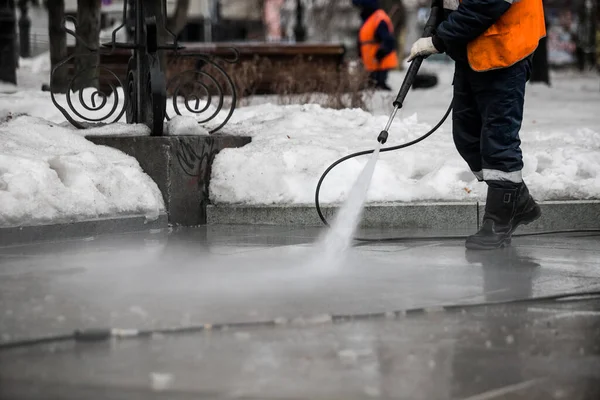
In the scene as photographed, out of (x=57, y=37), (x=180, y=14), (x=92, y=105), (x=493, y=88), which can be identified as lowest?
(x=92, y=105)

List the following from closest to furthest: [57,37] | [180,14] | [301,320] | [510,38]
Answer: [301,320] → [510,38] → [57,37] → [180,14]

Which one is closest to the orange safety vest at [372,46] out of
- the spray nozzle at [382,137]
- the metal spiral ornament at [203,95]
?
the metal spiral ornament at [203,95]

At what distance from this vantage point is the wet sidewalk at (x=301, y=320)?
3.39 meters

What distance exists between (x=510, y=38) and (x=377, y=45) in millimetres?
11736

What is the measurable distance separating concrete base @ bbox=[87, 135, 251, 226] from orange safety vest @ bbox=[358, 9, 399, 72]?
9984 mm

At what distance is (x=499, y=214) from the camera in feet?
20.7

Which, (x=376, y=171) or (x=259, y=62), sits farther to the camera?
(x=259, y=62)

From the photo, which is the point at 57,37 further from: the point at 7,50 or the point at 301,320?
the point at 301,320

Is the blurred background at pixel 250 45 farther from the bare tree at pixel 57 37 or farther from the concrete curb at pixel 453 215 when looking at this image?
the concrete curb at pixel 453 215

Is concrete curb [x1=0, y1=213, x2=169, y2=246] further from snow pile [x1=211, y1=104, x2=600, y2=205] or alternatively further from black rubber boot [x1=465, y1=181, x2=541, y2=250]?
black rubber boot [x1=465, y1=181, x2=541, y2=250]

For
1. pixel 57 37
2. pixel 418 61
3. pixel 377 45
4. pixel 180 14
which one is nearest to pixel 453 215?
pixel 418 61

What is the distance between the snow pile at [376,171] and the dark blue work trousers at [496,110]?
3.75 feet

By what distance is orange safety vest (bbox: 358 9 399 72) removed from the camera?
17.4m

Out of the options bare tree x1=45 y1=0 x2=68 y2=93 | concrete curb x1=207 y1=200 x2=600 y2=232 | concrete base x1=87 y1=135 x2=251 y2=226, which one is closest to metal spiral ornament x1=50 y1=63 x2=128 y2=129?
concrete base x1=87 y1=135 x2=251 y2=226
